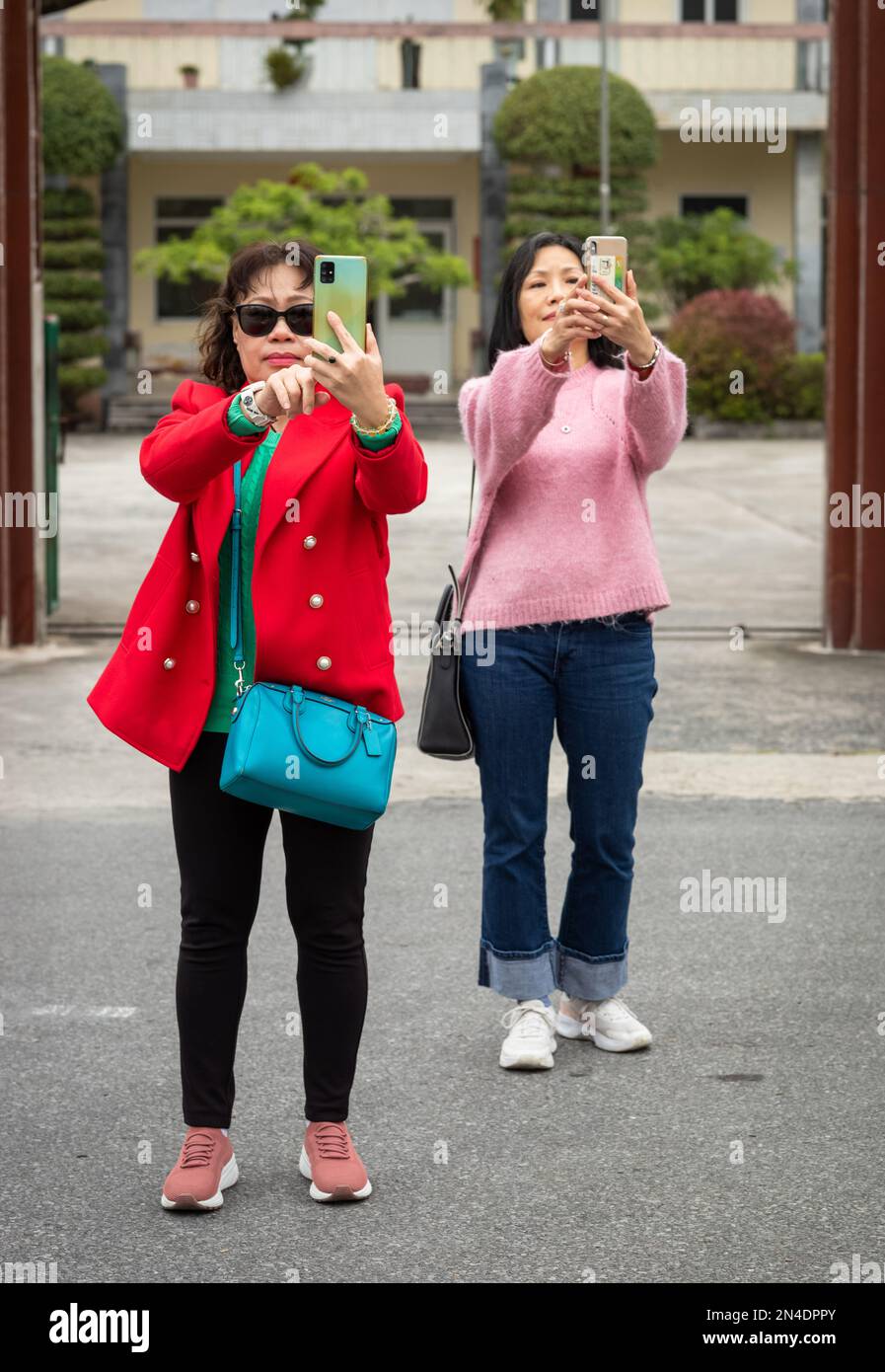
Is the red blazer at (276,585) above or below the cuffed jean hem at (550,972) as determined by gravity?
above

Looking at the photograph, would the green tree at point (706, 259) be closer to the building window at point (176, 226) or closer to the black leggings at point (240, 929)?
the building window at point (176, 226)

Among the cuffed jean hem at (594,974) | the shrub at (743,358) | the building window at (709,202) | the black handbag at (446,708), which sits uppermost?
the building window at (709,202)

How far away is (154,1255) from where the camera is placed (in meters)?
3.64

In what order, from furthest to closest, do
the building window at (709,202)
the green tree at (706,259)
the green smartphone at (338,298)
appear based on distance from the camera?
the building window at (709,202) < the green tree at (706,259) < the green smartphone at (338,298)

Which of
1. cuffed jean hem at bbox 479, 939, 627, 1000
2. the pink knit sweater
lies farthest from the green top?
cuffed jean hem at bbox 479, 939, 627, 1000

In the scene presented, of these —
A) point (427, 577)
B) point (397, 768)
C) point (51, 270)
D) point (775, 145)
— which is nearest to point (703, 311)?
point (775, 145)

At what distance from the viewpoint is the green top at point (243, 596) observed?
3.76 metres

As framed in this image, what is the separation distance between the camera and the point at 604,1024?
4.88 meters

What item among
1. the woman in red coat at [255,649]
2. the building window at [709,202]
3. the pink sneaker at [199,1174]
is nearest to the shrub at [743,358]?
the building window at [709,202]

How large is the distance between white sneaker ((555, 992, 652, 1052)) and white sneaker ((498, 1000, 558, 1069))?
134 mm

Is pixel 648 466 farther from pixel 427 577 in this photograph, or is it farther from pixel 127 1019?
pixel 427 577

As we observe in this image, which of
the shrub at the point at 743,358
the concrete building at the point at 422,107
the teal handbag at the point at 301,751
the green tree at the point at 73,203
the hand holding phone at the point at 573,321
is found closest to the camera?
the teal handbag at the point at 301,751

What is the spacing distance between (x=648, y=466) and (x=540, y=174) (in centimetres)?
2698

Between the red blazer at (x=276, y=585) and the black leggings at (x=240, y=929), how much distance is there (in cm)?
12
